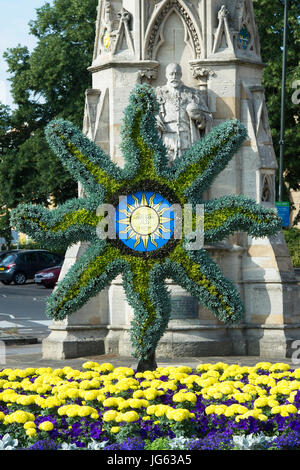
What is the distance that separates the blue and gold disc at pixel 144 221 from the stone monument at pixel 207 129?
331cm

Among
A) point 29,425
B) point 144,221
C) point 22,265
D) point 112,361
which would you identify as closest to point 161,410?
point 29,425

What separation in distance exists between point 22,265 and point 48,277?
307cm

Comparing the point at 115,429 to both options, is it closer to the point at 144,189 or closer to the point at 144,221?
the point at 144,221

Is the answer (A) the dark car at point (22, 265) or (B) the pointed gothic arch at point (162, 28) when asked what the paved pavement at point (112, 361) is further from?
(A) the dark car at point (22, 265)

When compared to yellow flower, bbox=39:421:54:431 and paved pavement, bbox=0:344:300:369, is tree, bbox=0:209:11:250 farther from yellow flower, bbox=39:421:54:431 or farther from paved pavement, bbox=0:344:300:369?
yellow flower, bbox=39:421:54:431

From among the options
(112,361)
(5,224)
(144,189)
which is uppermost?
(5,224)

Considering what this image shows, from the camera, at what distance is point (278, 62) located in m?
26.8

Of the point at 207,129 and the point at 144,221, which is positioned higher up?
the point at 207,129

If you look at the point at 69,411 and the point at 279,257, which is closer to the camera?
the point at 69,411

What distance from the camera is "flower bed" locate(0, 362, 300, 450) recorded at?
5762mm

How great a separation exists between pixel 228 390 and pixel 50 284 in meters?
26.8

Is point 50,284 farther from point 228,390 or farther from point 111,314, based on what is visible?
point 228,390

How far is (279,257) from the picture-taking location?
12.2m
